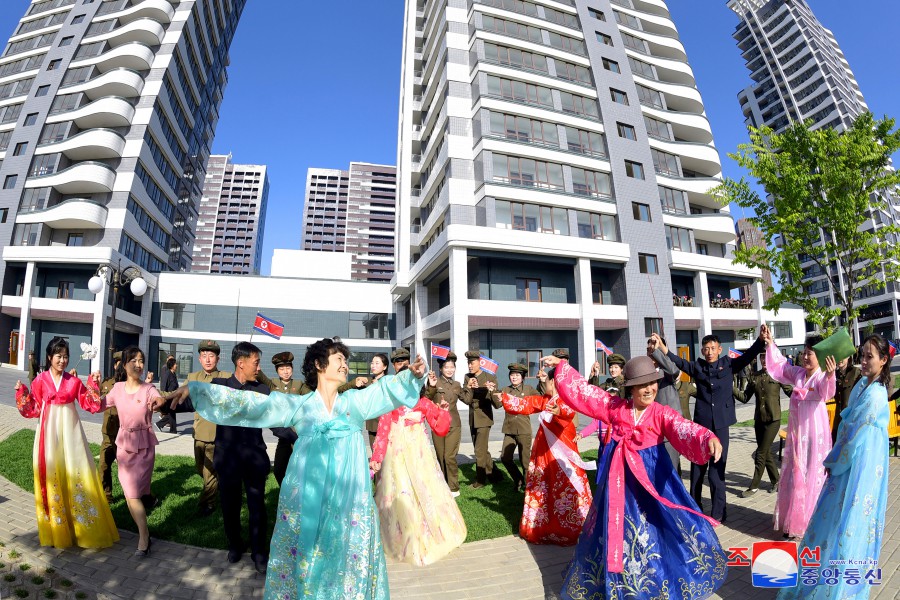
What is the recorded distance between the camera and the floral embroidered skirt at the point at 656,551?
10.8ft

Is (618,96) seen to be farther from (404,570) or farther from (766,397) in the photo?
(404,570)

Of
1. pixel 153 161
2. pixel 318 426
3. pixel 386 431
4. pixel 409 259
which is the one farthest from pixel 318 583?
pixel 153 161

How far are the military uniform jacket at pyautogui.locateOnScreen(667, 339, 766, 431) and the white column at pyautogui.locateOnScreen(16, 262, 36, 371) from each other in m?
37.6

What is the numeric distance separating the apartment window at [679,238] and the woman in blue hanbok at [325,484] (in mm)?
32083

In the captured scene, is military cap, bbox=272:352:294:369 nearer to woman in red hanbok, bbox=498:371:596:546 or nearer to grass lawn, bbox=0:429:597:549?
grass lawn, bbox=0:429:597:549

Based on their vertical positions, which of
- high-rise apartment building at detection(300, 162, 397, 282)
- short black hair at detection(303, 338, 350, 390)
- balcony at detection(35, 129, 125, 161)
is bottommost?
short black hair at detection(303, 338, 350, 390)

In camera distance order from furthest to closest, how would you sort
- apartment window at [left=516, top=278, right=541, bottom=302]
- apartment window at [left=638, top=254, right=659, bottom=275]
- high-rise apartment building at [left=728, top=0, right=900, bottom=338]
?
high-rise apartment building at [left=728, top=0, right=900, bottom=338] → apartment window at [left=638, top=254, right=659, bottom=275] → apartment window at [left=516, top=278, right=541, bottom=302]

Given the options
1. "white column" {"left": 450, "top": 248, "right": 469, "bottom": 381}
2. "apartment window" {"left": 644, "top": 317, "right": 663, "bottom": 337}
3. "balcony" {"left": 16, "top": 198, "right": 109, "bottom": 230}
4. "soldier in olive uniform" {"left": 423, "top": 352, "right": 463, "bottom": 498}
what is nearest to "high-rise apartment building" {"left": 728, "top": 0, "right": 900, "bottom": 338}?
"apartment window" {"left": 644, "top": 317, "right": 663, "bottom": 337}

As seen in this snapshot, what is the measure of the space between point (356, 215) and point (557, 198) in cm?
9321

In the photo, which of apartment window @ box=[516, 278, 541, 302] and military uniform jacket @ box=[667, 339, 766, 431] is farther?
apartment window @ box=[516, 278, 541, 302]

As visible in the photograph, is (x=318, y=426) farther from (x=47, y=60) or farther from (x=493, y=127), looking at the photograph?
(x=47, y=60)

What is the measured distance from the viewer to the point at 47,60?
3594 centimetres

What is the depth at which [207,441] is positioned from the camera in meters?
6.49

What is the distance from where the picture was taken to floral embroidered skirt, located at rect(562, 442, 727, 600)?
329 centimetres
